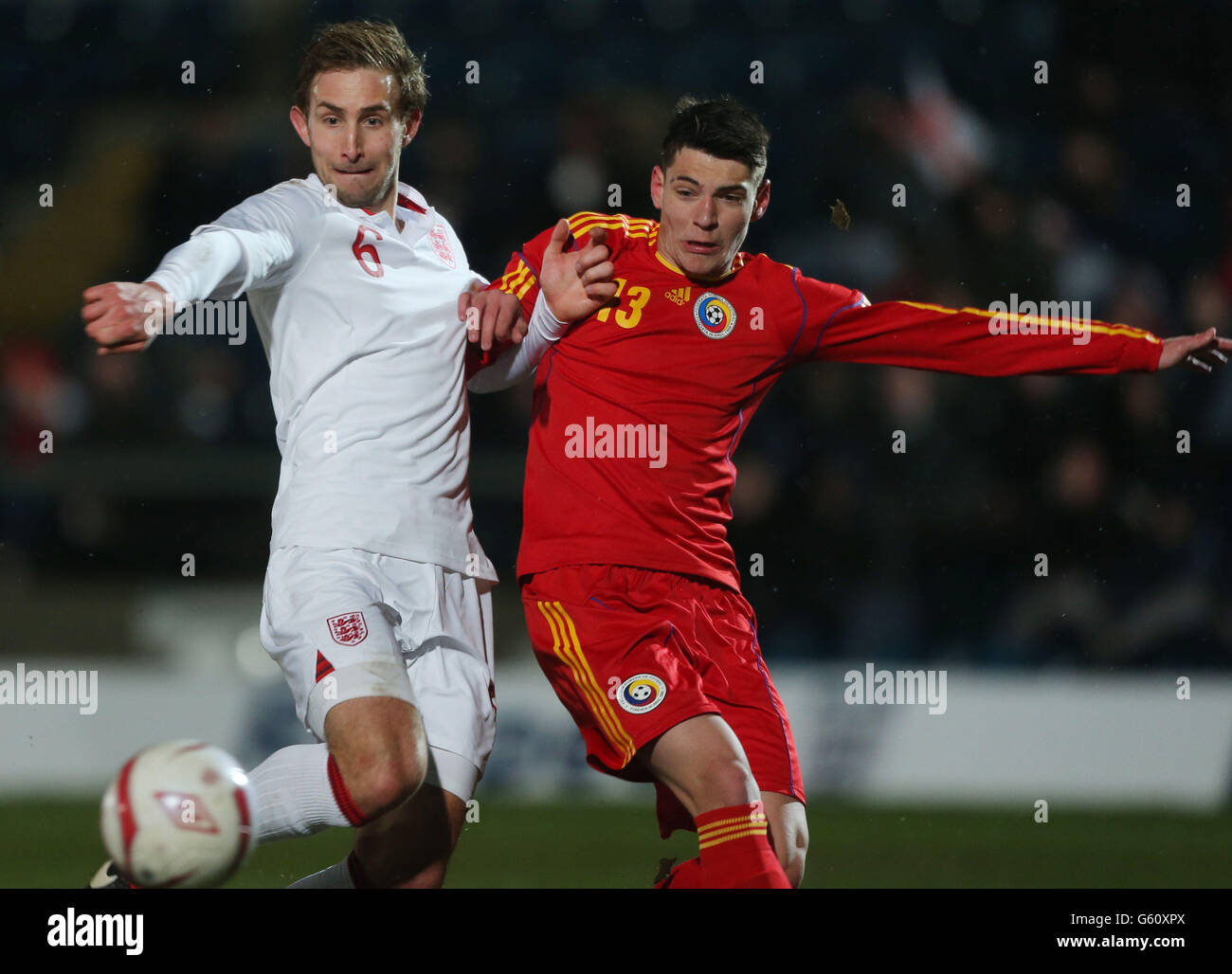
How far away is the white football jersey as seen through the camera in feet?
11.1

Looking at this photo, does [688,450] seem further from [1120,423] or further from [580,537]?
[1120,423]

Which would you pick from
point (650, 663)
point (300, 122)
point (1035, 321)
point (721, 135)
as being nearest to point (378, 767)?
point (650, 663)

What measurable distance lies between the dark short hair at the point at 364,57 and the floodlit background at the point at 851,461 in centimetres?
363

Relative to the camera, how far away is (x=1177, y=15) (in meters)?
8.37

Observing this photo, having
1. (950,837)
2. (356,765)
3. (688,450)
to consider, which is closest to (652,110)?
(950,837)

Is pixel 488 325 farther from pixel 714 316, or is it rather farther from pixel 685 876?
pixel 685 876

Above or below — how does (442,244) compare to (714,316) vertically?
above

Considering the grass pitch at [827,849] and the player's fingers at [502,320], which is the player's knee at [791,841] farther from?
Result: the grass pitch at [827,849]

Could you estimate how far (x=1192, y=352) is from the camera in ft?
12.2

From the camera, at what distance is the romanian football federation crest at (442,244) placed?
12.3 ft

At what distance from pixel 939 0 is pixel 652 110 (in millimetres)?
1776

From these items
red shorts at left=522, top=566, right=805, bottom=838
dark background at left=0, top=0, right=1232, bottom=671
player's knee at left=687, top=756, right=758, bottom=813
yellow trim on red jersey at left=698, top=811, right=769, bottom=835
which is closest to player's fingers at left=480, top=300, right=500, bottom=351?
red shorts at left=522, top=566, right=805, bottom=838

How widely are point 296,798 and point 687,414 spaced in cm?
131

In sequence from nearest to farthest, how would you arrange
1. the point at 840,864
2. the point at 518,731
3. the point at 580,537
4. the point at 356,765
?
the point at 356,765
the point at 580,537
the point at 840,864
the point at 518,731
